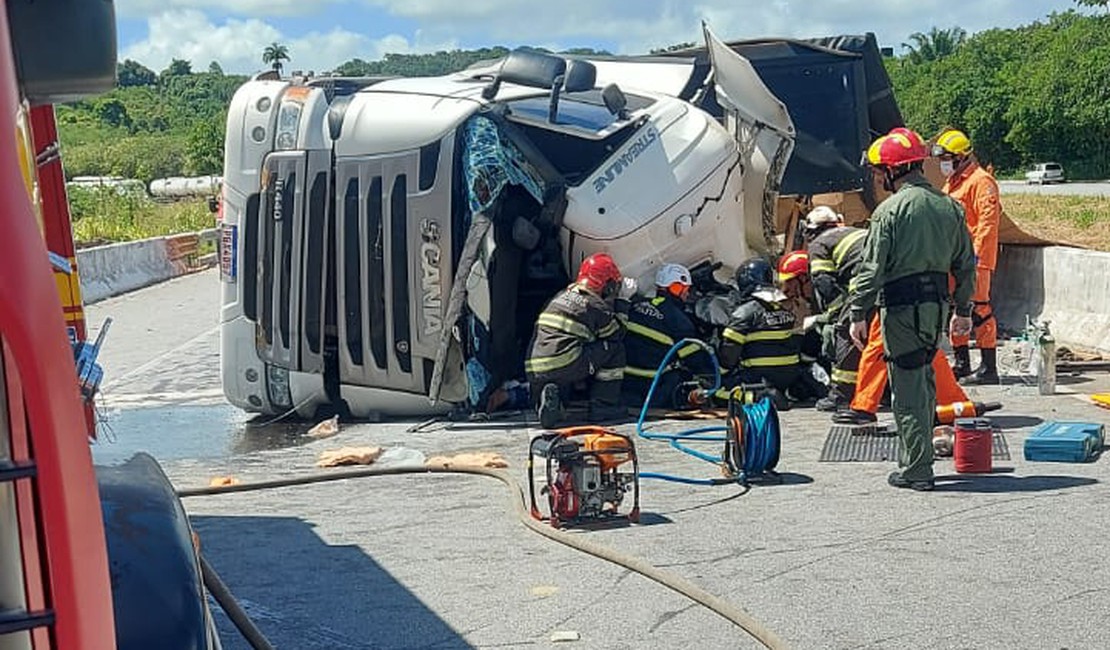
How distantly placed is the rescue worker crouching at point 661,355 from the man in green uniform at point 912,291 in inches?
109

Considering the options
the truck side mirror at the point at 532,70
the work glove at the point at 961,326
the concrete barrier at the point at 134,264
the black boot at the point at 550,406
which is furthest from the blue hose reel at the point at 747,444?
the concrete barrier at the point at 134,264

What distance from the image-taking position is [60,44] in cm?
229

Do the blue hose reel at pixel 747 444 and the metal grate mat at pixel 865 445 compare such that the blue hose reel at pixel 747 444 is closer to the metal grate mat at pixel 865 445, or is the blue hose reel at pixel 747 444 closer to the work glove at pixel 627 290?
the metal grate mat at pixel 865 445

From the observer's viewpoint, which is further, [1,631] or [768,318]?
[768,318]

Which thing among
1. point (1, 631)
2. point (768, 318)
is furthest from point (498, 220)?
point (1, 631)

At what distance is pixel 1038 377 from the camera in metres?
9.99

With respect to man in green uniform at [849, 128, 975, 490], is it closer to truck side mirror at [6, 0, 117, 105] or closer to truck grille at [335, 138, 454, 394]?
truck grille at [335, 138, 454, 394]

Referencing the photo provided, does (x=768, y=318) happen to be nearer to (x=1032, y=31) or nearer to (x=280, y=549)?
(x=280, y=549)

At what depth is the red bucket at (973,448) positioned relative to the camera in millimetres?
7414

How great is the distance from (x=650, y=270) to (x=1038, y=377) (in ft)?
9.27

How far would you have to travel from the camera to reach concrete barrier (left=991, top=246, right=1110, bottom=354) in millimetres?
11578

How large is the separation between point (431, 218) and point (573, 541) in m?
4.05

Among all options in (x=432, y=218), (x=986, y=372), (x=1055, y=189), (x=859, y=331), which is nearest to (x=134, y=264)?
(x=432, y=218)

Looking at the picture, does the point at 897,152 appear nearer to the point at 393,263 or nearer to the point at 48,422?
the point at 393,263
